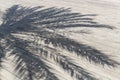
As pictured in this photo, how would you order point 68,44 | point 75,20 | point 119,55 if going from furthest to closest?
point 75,20 < point 68,44 < point 119,55

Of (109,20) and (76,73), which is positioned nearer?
(76,73)

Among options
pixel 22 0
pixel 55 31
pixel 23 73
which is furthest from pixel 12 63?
pixel 22 0

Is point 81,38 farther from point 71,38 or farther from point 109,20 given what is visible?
point 109,20

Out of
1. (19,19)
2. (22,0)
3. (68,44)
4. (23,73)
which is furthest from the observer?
(22,0)

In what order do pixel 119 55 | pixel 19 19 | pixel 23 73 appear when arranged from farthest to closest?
1. pixel 19 19
2. pixel 119 55
3. pixel 23 73

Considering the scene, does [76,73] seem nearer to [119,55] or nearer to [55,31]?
[119,55]

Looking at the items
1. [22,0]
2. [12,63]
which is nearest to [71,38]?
[12,63]

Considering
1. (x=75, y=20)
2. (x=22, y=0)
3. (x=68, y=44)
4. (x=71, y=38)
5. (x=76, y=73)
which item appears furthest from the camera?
(x=22, y=0)
